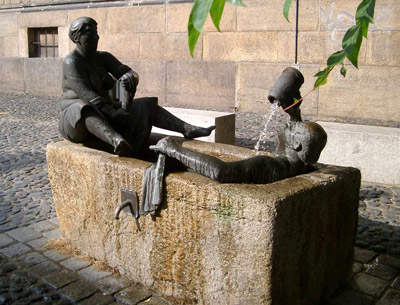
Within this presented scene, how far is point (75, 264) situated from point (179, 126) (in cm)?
135

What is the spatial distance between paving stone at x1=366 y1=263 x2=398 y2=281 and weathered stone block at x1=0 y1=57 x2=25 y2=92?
11.2m

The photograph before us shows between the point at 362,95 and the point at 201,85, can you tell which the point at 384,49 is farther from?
the point at 201,85

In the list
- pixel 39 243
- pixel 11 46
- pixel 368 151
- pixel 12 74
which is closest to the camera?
pixel 39 243

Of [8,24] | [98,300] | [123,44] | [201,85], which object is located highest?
[8,24]

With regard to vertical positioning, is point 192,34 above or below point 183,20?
below

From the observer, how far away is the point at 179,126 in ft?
13.1

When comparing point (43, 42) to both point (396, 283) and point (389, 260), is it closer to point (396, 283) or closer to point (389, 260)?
point (389, 260)

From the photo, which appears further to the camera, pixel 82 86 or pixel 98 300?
pixel 82 86

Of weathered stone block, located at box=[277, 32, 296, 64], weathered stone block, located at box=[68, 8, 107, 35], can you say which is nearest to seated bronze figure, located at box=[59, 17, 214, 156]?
weathered stone block, located at box=[277, 32, 296, 64]

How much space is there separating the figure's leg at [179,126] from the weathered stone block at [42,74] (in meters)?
8.40

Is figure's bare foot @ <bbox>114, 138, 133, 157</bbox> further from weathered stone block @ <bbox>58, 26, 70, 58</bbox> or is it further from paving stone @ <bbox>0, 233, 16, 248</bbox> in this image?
weathered stone block @ <bbox>58, 26, 70, 58</bbox>

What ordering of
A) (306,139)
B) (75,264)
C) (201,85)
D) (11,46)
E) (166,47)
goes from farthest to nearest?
(11,46) < (166,47) < (201,85) < (75,264) < (306,139)

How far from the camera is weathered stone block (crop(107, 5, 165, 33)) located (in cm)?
996

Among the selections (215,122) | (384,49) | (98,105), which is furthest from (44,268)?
(384,49)
